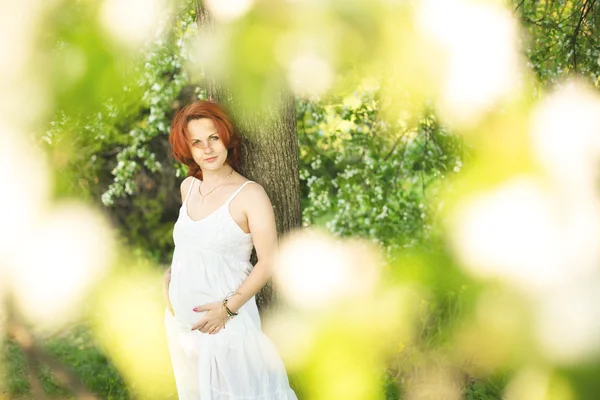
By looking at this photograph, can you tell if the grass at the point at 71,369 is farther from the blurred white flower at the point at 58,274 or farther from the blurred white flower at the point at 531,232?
the blurred white flower at the point at 531,232

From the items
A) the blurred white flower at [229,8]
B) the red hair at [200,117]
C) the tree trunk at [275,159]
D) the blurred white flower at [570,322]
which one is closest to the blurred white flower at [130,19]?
the blurred white flower at [229,8]

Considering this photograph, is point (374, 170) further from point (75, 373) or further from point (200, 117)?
point (75, 373)

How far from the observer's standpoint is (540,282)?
113cm

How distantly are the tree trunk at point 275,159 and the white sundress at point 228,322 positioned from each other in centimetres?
31

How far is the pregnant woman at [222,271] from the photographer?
247cm

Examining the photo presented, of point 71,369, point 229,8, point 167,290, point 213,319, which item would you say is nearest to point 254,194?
point 213,319

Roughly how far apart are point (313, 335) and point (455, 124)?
237 centimetres

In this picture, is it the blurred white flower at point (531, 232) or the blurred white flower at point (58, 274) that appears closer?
the blurred white flower at point (531, 232)

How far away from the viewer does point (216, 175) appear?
2.64 m

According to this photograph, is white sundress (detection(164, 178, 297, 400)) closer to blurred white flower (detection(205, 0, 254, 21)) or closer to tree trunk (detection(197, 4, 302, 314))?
tree trunk (detection(197, 4, 302, 314))

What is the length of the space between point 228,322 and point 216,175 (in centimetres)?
63

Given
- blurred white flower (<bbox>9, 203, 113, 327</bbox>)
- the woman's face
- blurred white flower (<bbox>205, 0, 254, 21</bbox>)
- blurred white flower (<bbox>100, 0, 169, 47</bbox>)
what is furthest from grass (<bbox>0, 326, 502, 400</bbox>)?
blurred white flower (<bbox>100, 0, 169, 47</bbox>)

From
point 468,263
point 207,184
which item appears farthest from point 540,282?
point 207,184

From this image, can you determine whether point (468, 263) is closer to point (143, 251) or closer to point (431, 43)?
point (431, 43)
